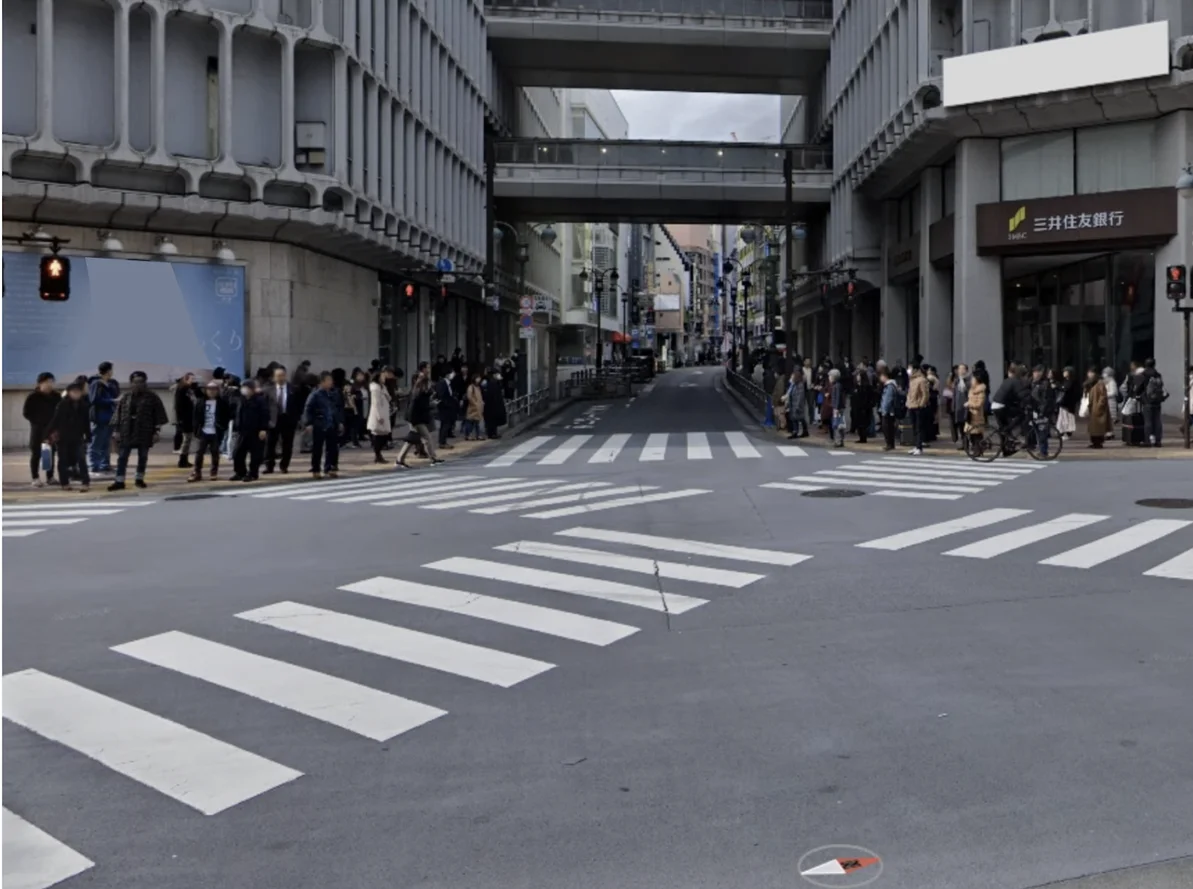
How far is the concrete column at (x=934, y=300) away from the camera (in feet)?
118

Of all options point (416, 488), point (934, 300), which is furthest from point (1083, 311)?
point (416, 488)

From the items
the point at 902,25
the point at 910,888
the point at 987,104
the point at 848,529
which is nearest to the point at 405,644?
the point at 910,888

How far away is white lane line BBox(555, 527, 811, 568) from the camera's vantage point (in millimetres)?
11406

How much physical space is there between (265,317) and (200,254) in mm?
2087

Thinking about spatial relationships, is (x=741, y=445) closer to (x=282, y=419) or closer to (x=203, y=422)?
(x=282, y=419)

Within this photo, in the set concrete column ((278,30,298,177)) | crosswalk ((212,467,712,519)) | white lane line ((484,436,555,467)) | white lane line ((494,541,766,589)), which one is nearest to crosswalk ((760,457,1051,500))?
crosswalk ((212,467,712,519))

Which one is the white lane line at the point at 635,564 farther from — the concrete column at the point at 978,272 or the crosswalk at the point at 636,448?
the concrete column at the point at 978,272

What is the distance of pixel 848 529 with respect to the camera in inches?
522

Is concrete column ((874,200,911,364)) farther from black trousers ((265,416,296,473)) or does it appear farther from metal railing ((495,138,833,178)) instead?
black trousers ((265,416,296,473))

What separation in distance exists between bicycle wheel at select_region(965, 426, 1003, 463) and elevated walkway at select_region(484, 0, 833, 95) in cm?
3062

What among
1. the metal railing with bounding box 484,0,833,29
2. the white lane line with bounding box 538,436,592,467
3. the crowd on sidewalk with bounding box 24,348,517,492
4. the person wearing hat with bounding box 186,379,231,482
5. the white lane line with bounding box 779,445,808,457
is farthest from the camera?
the metal railing with bounding box 484,0,833,29

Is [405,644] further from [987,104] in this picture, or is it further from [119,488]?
[987,104]

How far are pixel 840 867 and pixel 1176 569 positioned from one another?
7.51m

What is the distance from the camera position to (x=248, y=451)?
63.8 ft
